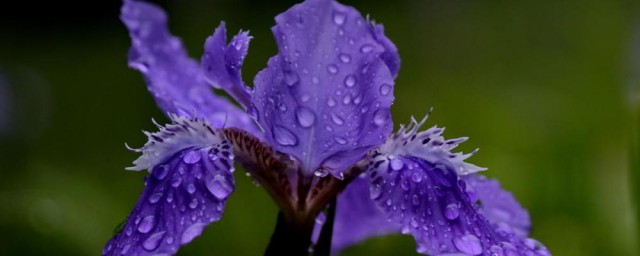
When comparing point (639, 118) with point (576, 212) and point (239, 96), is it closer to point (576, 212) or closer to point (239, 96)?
point (576, 212)

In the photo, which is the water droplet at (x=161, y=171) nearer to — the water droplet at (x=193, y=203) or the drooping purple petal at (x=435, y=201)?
the water droplet at (x=193, y=203)

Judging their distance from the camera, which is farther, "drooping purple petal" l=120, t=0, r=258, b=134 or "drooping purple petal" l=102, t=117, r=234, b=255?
"drooping purple petal" l=120, t=0, r=258, b=134

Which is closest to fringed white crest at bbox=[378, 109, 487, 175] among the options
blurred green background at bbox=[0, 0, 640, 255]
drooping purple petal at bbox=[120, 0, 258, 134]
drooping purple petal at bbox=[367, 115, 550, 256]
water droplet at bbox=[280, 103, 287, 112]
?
drooping purple petal at bbox=[367, 115, 550, 256]

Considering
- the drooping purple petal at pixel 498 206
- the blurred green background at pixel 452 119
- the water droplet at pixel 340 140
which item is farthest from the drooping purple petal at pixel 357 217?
the blurred green background at pixel 452 119

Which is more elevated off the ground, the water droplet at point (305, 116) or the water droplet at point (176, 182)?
the water droplet at point (305, 116)

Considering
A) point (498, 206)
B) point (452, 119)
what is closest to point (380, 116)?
point (498, 206)

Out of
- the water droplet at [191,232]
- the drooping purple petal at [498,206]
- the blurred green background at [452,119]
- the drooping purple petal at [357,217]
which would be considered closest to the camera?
the water droplet at [191,232]

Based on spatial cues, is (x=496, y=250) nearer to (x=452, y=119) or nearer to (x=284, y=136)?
(x=284, y=136)

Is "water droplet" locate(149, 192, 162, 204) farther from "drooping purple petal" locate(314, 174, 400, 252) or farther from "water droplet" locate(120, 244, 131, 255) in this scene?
"drooping purple petal" locate(314, 174, 400, 252)

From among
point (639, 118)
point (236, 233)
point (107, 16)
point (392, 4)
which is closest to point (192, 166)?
point (639, 118)
